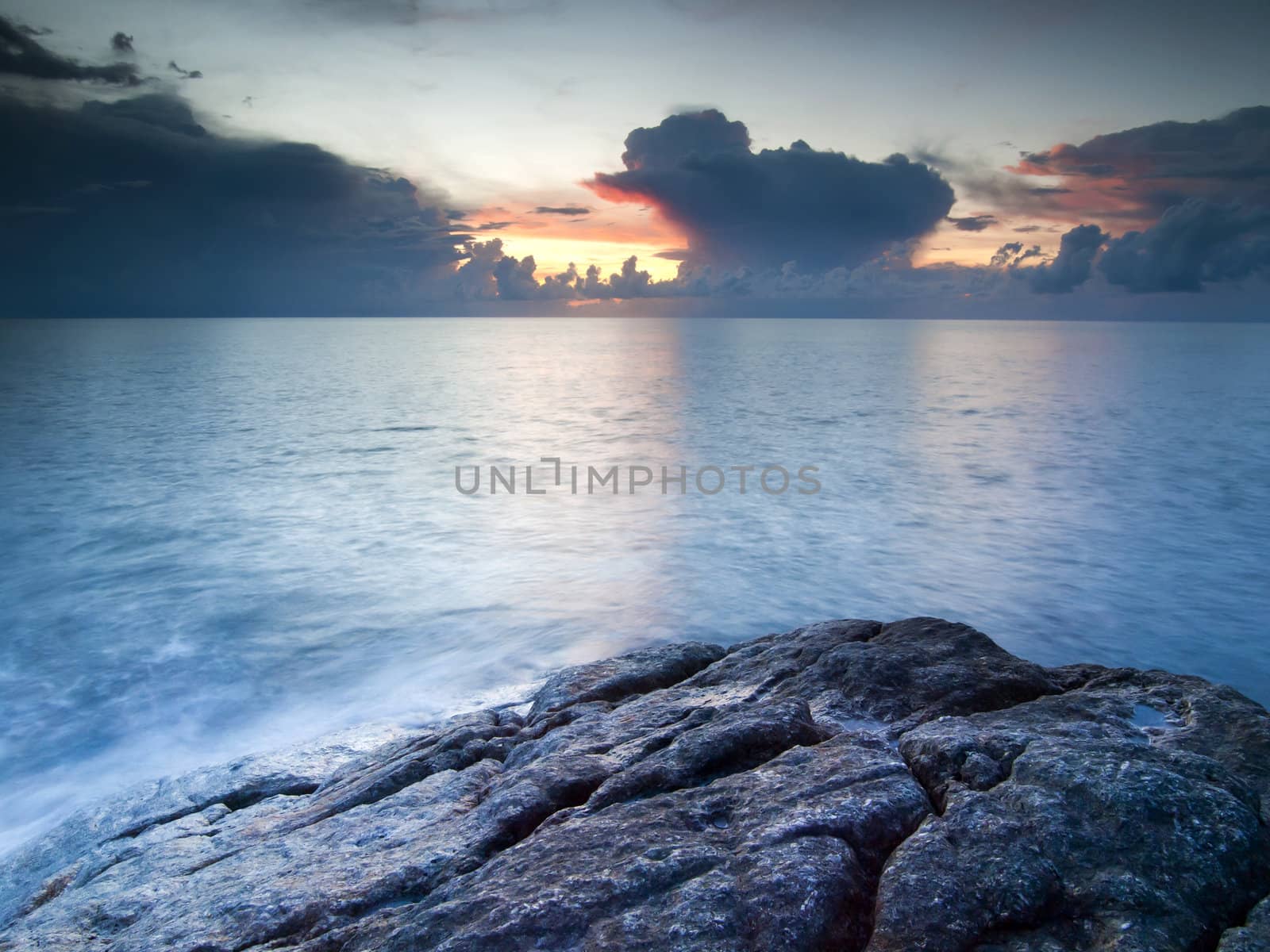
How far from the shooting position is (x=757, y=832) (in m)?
4.23

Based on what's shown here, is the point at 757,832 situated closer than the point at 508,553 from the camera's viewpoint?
Yes

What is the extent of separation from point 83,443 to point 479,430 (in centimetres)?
1619

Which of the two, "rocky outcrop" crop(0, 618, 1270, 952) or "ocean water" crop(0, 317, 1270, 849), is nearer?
"rocky outcrop" crop(0, 618, 1270, 952)

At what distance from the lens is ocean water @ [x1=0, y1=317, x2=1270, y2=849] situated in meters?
11.1

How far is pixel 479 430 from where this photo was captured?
37.7 m

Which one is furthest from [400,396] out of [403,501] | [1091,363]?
[1091,363]

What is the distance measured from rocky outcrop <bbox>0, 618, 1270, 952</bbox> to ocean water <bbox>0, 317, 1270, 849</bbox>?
3.93 m

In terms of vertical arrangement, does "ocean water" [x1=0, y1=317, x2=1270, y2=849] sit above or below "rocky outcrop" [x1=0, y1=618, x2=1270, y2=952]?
below

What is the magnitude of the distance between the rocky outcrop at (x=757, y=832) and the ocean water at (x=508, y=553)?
12.9ft

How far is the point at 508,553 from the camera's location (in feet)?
59.0

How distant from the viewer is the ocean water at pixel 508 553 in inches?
437

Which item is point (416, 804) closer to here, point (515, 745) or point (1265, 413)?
point (515, 745)

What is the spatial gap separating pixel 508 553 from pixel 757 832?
1423 centimetres

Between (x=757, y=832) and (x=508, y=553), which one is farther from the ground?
(x=757, y=832)
